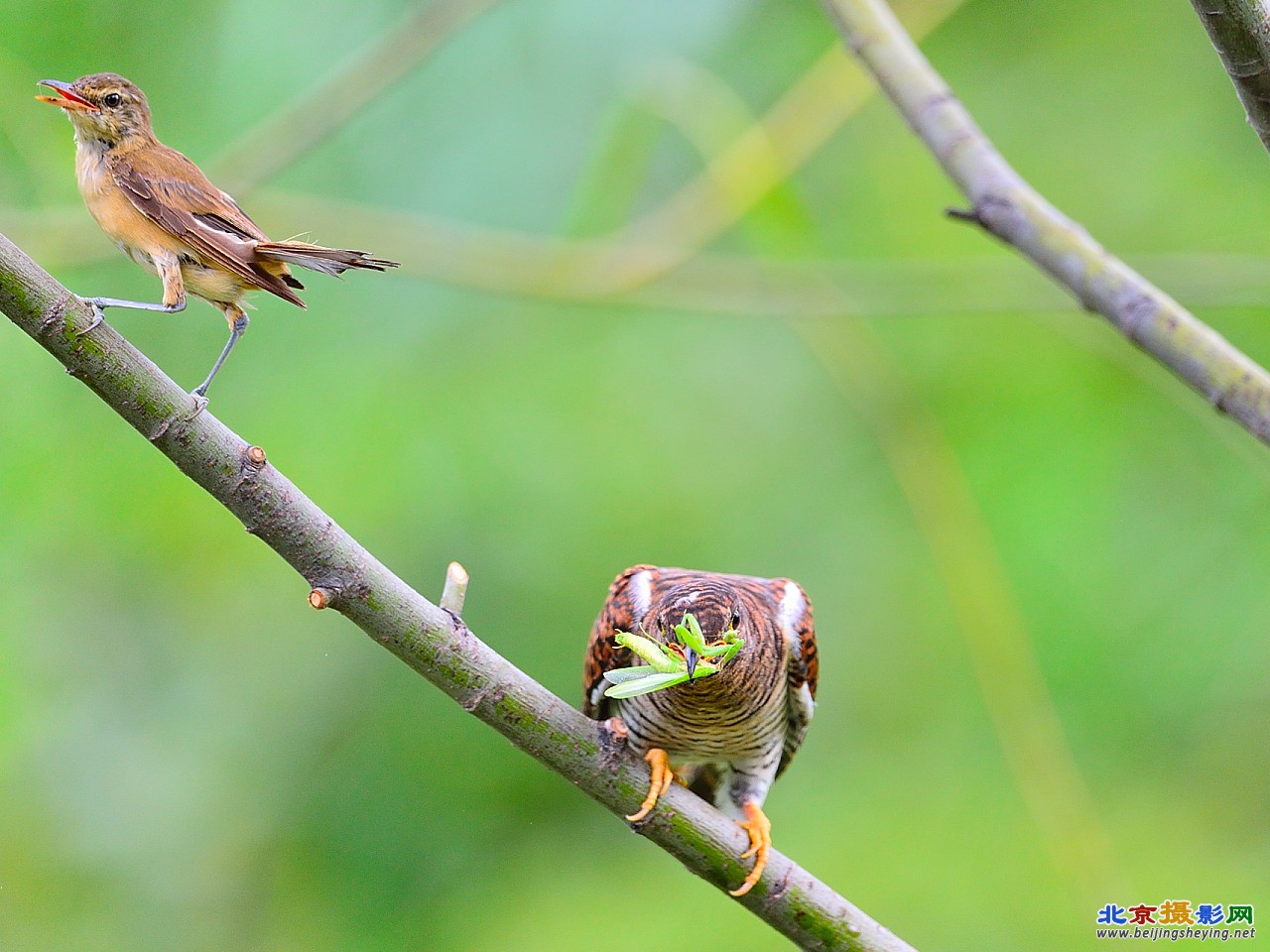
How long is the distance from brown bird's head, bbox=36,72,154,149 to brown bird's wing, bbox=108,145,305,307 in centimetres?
4

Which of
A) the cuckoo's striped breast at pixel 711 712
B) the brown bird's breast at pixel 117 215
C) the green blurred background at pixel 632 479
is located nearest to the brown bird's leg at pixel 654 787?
the cuckoo's striped breast at pixel 711 712

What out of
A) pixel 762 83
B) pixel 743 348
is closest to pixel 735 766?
pixel 743 348

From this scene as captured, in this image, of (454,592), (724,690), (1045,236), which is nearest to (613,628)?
(724,690)

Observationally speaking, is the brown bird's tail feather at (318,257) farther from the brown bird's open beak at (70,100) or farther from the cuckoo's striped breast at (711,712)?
the cuckoo's striped breast at (711,712)

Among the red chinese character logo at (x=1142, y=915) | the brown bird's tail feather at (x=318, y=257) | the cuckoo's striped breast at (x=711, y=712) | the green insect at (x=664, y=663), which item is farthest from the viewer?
the red chinese character logo at (x=1142, y=915)

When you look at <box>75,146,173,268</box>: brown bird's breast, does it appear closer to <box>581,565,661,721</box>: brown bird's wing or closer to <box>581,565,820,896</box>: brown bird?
<box>581,565,820,896</box>: brown bird

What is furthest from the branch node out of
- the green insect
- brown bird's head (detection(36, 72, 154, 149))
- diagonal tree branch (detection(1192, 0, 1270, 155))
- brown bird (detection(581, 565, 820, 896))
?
diagonal tree branch (detection(1192, 0, 1270, 155))

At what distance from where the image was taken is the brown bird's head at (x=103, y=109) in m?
1.35

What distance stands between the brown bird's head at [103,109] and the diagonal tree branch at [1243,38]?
1.22 meters

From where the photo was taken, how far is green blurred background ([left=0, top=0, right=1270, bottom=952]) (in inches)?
127

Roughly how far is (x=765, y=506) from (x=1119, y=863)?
6.24 feet

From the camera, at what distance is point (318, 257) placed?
121 cm

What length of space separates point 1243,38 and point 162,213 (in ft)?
4.00

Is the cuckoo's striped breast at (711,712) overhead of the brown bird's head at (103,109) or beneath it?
overhead
